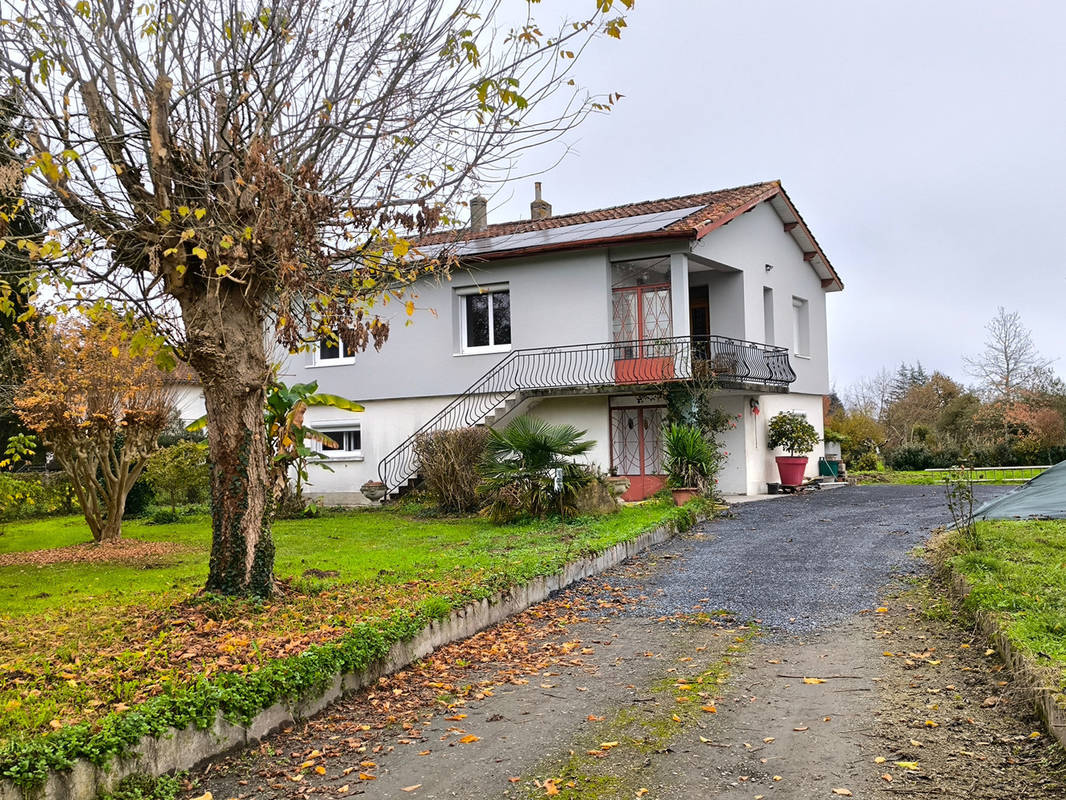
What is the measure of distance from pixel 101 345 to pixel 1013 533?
13.2 metres

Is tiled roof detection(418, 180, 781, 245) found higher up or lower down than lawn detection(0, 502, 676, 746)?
higher up

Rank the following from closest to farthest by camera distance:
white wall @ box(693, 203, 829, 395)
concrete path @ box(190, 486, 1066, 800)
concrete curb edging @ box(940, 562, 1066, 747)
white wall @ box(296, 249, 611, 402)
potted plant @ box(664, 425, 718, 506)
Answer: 1. concrete path @ box(190, 486, 1066, 800)
2. concrete curb edging @ box(940, 562, 1066, 747)
3. potted plant @ box(664, 425, 718, 506)
4. white wall @ box(296, 249, 611, 402)
5. white wall @ box(693, 203, 829, 395)

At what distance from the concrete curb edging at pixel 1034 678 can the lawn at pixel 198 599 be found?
4.34 meters

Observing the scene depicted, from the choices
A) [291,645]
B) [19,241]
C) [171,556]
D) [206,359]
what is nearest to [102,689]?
[291,645]

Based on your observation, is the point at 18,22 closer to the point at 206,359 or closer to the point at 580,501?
the point at 206,359

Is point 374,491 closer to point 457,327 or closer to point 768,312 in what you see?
point 457,327

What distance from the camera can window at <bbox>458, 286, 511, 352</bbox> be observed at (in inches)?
836

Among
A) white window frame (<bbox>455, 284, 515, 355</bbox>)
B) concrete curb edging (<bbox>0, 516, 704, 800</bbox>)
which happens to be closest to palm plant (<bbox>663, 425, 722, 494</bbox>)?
white window frame (<bbox>455, 284, 515, 355</bbox>)

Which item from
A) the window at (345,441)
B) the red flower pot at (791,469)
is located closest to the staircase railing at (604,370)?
the window at (345,441)

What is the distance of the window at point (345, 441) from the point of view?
23.2 m

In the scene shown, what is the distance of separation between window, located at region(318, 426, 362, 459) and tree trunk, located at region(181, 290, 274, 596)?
51.6ft

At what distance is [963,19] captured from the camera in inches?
396

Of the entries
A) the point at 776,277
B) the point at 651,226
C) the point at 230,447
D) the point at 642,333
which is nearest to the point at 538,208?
the point at 651,226

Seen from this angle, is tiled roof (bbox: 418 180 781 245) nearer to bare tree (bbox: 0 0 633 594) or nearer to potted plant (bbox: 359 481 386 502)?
potted plant (bbox: 359 481 386 502)
